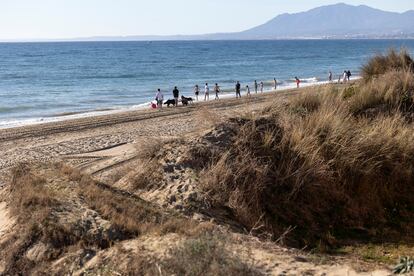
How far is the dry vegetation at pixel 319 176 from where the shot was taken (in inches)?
360

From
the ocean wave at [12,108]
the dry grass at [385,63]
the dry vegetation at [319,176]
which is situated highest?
the dry grass at [385,63]

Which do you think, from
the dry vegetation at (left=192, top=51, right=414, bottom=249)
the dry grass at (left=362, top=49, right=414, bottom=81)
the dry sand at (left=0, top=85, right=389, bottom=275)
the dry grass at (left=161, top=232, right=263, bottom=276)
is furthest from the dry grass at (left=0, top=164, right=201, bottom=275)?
the dry grass at (left=362, top=49, right=414, bottom=81)

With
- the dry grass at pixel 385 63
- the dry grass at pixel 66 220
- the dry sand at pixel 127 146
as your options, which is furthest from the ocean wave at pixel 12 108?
the dry grass at pixel 66 220

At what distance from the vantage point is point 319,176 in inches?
394

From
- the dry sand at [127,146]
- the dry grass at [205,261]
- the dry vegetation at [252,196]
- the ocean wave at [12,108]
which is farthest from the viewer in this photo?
the ocean wave at [12,108]

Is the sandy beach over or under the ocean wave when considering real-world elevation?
over

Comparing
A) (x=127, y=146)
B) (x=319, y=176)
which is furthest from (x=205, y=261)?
(x=127, y=146)

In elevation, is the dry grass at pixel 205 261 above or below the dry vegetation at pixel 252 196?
above

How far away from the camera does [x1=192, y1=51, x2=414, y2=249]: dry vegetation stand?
30.0 ft

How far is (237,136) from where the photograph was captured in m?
10.3

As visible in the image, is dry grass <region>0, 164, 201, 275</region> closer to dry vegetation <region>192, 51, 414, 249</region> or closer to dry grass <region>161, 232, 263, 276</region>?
dry grass <region>161, 232, 263, 276</region>

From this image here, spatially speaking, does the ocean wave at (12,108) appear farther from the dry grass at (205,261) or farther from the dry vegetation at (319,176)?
the dry grass at (205,261)

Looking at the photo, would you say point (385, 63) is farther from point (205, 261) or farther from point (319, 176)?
point (205, 261)

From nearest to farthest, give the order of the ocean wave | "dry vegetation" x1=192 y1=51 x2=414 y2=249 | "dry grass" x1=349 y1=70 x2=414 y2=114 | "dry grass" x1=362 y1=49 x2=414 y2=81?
"dry vegetation" x1=192 y1=51 x2=414 y2=249 → "dry grass" x1=349 y1=70 x2=414 y2=114 → "dry grass" x1=362 y1=49 x2=414 y2=81 → the ocean wave
